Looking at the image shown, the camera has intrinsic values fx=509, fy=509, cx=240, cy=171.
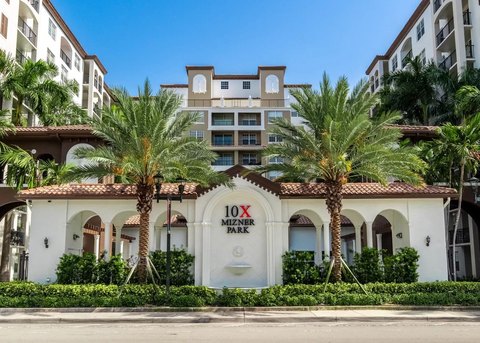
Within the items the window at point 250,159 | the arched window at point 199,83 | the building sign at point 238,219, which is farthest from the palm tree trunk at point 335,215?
the arched window at point 199,83

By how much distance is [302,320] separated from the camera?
666 inches

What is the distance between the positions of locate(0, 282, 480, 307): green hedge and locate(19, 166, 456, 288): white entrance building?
218 cm

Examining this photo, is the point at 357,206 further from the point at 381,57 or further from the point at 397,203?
the point at 381,57

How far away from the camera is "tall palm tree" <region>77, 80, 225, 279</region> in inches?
802

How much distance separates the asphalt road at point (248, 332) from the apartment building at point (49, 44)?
23.7 metres

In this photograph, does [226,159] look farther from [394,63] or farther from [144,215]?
[144,215]

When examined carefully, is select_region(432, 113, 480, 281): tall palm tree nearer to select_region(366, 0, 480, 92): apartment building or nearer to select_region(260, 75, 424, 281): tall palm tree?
select_region(260, 75, 424, 281): tall palm tree

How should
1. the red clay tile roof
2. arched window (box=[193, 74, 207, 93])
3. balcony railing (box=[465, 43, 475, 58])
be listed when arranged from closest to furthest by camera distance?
1. the red clay tile roof
2. balcony railing (box=[465, 43, 475, 58])
3. arched window (box=[193, 74, 207, 93])

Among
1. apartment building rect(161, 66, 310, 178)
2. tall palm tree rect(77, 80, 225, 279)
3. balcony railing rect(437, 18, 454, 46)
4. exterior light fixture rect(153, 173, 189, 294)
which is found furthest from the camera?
apartment building rect(161, 66, 310, 178)

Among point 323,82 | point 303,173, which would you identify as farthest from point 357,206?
point 323,82

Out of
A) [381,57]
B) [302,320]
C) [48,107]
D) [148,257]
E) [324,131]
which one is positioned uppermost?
[381,57]

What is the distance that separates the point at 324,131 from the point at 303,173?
7.09ft

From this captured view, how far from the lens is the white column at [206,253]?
73.0 ft

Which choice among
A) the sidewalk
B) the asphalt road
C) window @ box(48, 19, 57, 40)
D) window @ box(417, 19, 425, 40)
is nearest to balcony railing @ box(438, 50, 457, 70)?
window @ box(417, 19, 425, 40)
